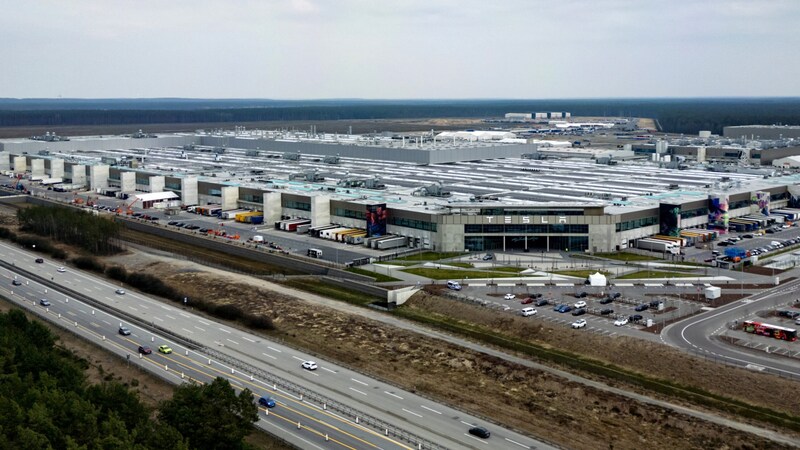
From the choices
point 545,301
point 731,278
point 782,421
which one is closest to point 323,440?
point 782,421

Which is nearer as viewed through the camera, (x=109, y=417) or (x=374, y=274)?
(x=109, y=417)

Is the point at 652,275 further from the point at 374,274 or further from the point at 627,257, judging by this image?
the point at 374,274

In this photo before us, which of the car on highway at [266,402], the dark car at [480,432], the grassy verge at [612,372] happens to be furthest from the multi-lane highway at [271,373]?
the grassy verge at [612,372]

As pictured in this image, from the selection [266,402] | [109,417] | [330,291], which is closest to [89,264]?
[330,291]

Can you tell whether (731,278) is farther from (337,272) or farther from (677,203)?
(337,272)

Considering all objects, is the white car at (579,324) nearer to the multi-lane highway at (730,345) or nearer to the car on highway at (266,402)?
the multi-lane highway at (730,345)

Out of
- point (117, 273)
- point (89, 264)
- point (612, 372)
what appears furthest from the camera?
point (89, 264)
